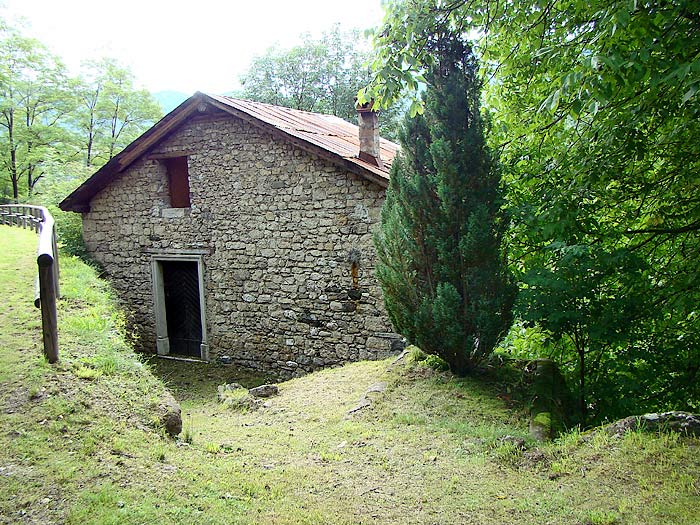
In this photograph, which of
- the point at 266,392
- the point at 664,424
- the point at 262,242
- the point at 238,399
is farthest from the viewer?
the point at 262,242

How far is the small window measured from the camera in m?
10.5

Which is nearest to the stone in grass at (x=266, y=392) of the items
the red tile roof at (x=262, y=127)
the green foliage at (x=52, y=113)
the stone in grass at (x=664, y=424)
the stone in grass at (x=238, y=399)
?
the stone in grass at (x=238, y=399)

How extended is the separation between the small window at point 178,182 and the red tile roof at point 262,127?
0.51m

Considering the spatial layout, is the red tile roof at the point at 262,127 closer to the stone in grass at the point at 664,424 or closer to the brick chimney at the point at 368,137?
the brick chimney at the point at 368,137

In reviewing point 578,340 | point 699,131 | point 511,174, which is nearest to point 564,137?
point 511,174

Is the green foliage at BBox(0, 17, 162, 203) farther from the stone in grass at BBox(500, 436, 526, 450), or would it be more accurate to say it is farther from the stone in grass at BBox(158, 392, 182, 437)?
the stone in grass at BBox(500, 436, 526, 450)

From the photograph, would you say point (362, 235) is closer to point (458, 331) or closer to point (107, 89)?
point (458, 331)

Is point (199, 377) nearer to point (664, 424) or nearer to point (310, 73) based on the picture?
point (664, 424)

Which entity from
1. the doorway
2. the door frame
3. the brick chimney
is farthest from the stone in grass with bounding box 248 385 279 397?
the doorway

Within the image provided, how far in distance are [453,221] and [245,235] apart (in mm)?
5039

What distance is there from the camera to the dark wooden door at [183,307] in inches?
422

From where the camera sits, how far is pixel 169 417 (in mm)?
4379

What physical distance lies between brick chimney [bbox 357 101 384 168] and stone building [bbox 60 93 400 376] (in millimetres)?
22

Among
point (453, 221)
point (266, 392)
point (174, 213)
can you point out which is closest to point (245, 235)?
point (174, 213)
